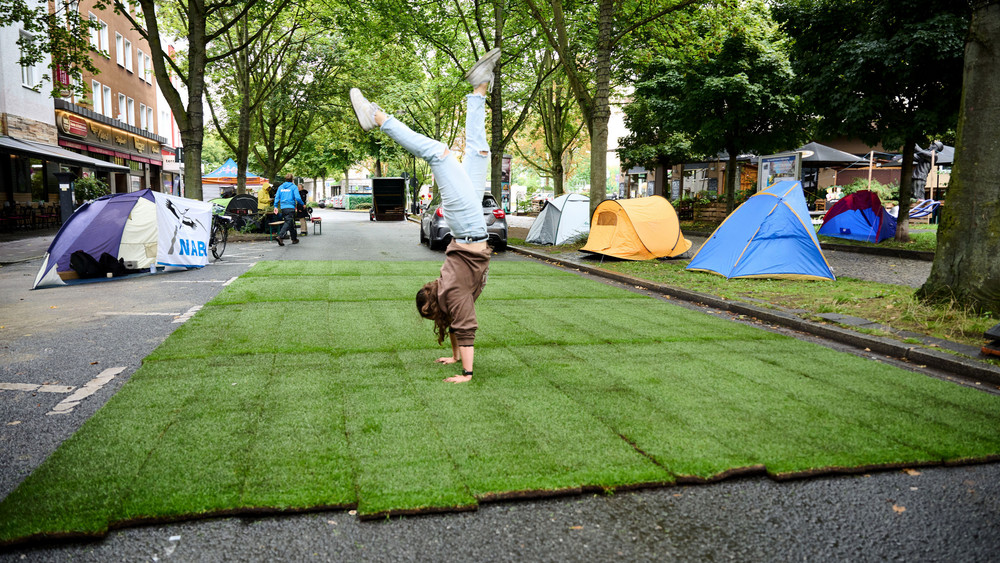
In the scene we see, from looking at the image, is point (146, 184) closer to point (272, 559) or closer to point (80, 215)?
point (80, 215)

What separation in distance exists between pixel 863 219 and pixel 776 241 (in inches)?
350

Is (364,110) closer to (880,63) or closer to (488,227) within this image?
(488,227)

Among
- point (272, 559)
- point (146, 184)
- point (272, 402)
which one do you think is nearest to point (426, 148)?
point (272, 402)

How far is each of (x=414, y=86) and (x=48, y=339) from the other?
30.7 m

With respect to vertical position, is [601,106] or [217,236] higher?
[601,106]

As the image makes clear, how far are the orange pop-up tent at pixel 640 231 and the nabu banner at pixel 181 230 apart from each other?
8.07 m

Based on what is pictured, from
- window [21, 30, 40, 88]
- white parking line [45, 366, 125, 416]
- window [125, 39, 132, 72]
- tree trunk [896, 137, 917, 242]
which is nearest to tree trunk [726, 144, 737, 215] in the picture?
tree trunk [896, 137, 917, 242]

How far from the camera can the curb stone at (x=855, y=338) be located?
529 cm

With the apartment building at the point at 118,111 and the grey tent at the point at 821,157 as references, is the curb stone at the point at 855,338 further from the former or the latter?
the apartment building at the point at 118,111

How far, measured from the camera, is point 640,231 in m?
13.8

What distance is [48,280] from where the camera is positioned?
1010cm

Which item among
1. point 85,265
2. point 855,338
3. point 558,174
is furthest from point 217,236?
point 558,174

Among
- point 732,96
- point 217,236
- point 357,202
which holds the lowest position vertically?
point 217,236

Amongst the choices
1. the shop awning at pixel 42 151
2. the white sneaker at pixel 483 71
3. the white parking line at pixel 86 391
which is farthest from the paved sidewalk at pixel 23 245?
the white sneaker at pixel 483 71
